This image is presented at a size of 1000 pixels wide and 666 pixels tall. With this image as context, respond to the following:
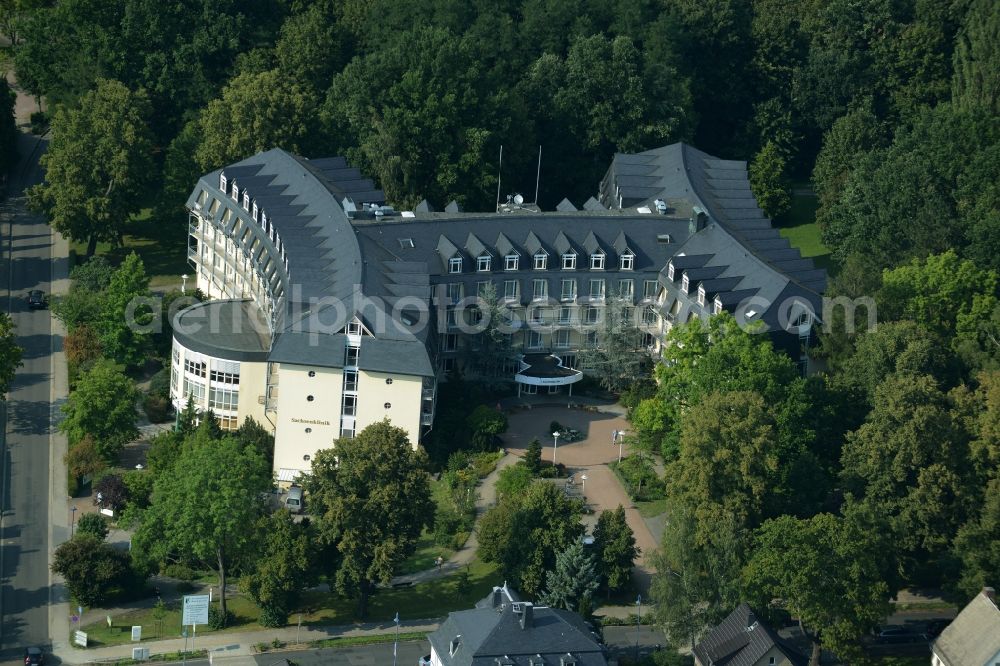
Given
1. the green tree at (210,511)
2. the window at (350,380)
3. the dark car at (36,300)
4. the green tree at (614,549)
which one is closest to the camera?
the green tree at (210,511)

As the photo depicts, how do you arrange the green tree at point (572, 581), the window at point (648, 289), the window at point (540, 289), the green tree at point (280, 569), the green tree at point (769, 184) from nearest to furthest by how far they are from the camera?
the green tree at point (572, 581)
the green tree at point (280, 569)
the window at point (540, 289)
the window at point (648, 289)
the green tree at point (769, 184)

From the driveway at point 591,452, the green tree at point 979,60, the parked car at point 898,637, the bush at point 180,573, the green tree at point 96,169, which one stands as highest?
the green tree at point 979,60

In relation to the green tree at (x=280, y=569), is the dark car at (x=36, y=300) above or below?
above

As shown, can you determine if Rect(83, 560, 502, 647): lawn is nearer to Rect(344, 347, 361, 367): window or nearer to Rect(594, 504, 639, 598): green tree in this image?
Rect(594, 504, 639, 598): green tree

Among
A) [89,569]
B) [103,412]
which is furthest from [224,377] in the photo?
[89,569]

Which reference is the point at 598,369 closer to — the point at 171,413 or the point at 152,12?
the point at 171,413

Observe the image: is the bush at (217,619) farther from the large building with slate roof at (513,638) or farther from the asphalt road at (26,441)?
the large building with slate roof at (513,638)

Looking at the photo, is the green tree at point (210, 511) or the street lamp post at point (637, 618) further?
the green tree at point (210, 511)

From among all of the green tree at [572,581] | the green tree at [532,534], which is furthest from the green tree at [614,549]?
the green tree at [572,581]
